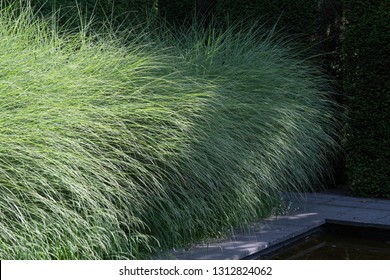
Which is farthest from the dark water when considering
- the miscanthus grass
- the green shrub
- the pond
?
the green shrub

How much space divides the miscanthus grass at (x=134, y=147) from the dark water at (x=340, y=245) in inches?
19.3

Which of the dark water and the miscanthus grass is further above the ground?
the miscanthus grass

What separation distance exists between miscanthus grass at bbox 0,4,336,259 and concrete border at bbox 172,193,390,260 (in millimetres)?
140

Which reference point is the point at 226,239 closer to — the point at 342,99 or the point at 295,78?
the point at 295,78

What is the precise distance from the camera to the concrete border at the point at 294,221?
588 cm

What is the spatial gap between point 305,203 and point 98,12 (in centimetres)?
315

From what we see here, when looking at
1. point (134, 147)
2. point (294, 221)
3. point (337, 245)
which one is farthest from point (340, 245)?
point (134, 147)

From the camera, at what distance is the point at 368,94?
8336mm

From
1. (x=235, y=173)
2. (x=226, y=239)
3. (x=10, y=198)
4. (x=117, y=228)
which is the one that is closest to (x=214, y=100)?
(x=235, y=173)

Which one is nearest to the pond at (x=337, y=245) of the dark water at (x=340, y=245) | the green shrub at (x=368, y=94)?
the dark water at (x=340, y=245)

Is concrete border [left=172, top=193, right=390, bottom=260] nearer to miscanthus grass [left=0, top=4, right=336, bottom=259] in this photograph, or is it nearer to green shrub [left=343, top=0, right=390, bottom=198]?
miscanthus grass [left=0, top=4, right=336, bottom=259]

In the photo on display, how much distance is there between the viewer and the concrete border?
19.3 feet

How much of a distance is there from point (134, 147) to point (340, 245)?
2.08 m

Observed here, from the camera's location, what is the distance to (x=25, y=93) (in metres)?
5.23
